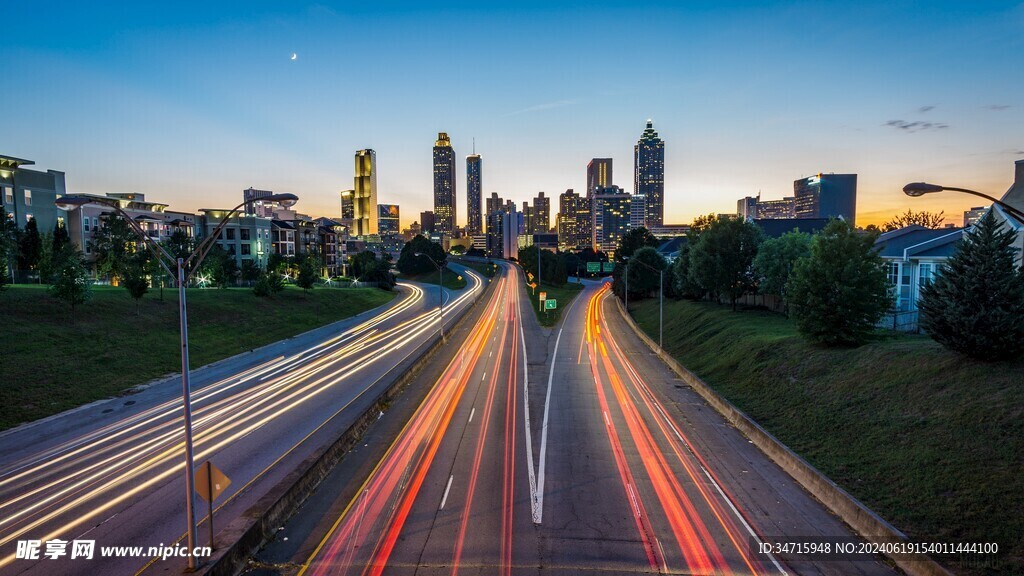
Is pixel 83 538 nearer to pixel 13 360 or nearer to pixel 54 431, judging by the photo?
pixel 54 431

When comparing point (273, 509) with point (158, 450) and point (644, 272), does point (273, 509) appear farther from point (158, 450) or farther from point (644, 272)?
point (644, 272)

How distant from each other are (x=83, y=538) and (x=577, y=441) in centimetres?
1609

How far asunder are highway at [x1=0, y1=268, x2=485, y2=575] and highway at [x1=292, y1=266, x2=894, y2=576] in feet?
13.3

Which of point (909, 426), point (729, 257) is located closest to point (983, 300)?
point (909, 426)

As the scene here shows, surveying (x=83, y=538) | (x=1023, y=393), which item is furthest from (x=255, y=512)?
(x=1023, y=393)

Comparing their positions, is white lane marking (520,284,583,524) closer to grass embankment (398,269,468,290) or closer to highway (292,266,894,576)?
highway (292,266,894,576)

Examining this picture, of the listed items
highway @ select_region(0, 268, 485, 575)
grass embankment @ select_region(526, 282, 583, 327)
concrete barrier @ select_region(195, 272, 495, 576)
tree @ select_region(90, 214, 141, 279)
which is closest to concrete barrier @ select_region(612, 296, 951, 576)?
concrete barrier @ select_region(195, 272, 495, 576)

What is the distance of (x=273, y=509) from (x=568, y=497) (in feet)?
27.8

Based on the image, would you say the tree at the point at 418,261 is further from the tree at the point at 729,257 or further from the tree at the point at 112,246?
the tree at the point at 729,257

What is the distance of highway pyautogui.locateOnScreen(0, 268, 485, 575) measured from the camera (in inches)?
523

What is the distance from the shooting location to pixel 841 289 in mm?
27500

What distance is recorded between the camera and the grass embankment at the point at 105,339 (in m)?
26.4

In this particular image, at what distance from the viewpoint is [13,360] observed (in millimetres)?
28375

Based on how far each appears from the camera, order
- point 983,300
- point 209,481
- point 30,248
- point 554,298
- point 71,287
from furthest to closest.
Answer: point 554,298 < point 30,248 < point 71,287 < point 983,300 < point 209,481
